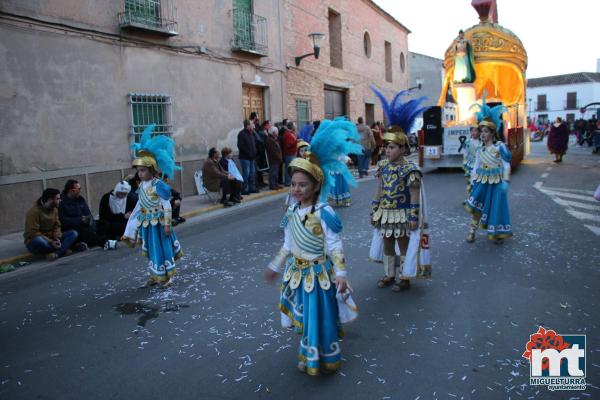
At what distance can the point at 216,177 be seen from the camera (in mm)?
11641

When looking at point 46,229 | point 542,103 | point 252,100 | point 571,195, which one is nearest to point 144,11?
point 252,100

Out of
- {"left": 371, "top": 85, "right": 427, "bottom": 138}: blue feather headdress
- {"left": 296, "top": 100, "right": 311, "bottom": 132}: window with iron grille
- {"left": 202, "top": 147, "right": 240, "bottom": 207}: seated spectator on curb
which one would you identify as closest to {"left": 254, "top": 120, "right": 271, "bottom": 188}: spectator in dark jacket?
{"left": 202, "top": 147, "right": 240, "bottom": 207}: seated spectator on curb

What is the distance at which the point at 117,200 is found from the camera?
8586mm

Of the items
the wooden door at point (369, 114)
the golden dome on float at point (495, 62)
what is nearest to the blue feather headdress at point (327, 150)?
the golden dome on float at point (495, 62)

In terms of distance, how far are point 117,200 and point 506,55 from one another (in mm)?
15167

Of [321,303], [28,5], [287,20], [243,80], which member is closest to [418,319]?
[321,303]

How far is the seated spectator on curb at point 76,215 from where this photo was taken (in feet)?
25.8

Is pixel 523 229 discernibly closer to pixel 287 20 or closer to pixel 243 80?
pixel 243 80

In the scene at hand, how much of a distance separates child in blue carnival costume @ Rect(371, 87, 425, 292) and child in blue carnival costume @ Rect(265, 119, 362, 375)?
1.55 meters

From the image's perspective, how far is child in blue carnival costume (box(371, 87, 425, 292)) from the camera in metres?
5.05

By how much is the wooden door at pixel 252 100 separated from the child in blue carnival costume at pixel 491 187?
9.88m

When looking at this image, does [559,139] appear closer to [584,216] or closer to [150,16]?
[584,216]

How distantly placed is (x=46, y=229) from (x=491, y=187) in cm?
662

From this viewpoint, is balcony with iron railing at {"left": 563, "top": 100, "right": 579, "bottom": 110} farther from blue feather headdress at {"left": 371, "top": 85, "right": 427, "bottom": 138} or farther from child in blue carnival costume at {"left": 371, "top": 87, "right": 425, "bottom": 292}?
child in blue carnival costume at {"left": 371, "top": 87, "right": 425, "bottom": 292}
